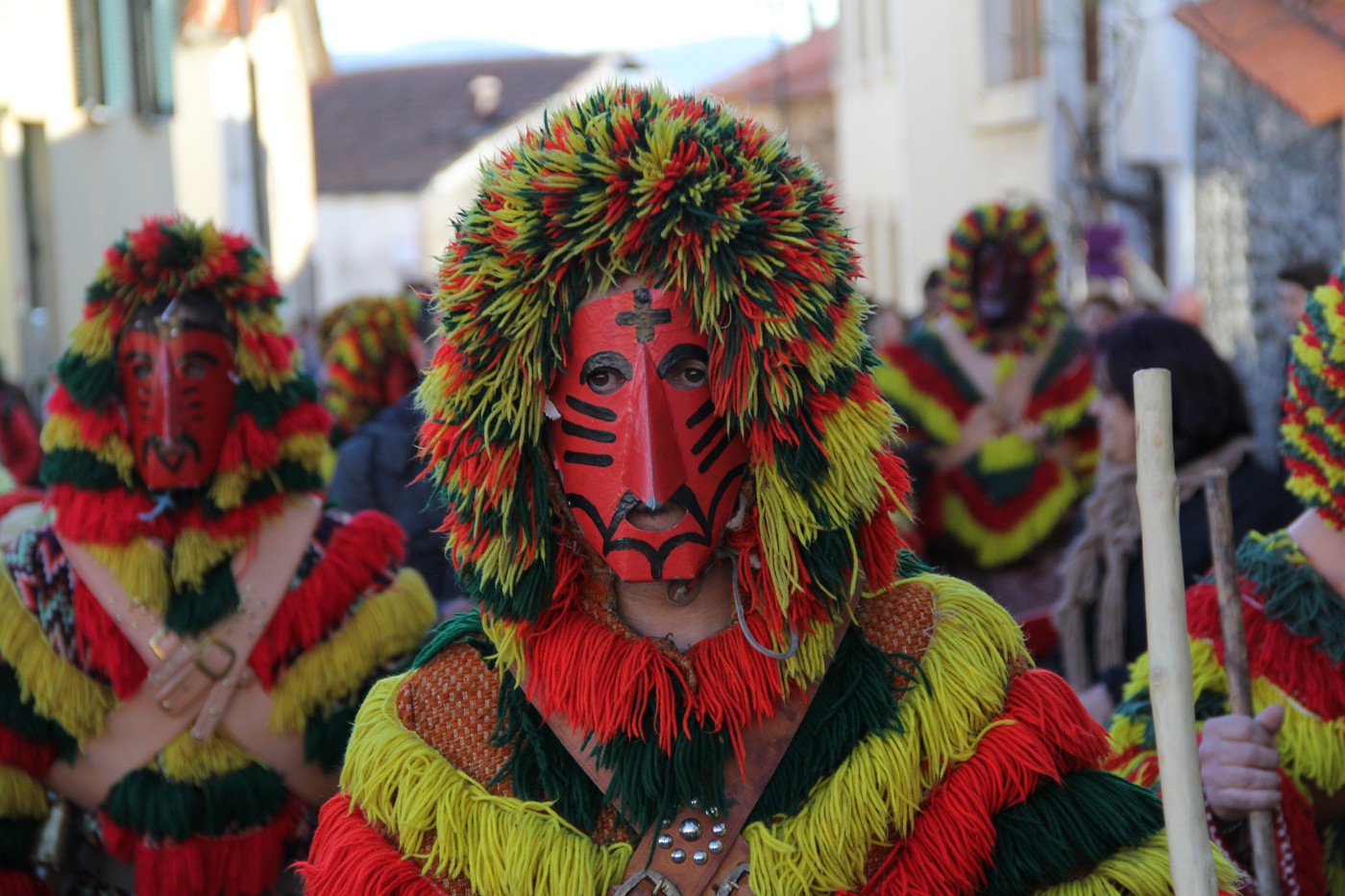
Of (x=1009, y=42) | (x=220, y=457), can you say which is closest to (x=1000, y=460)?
(x=220, y=457)

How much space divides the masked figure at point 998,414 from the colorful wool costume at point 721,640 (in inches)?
119

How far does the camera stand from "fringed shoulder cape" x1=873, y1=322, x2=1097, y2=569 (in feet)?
17.5

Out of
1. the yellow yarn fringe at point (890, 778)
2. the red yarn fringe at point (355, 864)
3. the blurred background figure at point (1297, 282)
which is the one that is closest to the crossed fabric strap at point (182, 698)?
the red yarn fringe at point (355, 864)

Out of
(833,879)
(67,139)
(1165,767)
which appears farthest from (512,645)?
(67,139)

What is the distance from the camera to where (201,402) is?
11.6 feet

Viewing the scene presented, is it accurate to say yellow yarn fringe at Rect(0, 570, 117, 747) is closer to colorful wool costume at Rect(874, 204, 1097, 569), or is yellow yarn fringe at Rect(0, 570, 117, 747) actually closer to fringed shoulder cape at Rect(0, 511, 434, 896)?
fringed shoulder cape at Rect(0, 511, 434, 896)

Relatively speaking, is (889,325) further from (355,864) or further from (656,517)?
(355,864)

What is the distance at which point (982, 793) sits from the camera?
81.6 inches

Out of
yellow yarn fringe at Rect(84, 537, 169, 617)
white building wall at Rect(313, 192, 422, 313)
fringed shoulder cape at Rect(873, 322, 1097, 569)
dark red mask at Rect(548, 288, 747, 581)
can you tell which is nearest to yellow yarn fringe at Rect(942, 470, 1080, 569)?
fringed shoulder cape at Rect(873, 322, 1097, 569)

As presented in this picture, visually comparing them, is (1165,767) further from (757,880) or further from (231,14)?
(231,14)

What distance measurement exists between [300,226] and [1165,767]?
21.2 metres

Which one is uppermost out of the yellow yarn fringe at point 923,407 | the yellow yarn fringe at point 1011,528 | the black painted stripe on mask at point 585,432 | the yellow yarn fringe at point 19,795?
the black painted stripe on mask at point 585,432

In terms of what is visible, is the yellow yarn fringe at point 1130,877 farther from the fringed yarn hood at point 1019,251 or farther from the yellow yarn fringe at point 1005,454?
the fringed yarn hood at point 1019,251

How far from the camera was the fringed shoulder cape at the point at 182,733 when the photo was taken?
329 cm
